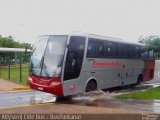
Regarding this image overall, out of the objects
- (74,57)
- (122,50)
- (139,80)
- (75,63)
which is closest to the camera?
(74,57)

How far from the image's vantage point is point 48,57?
15.8 meters

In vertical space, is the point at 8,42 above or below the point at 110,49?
above

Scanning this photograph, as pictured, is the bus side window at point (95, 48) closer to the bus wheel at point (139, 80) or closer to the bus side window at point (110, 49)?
the bus side window at point (110, 49)

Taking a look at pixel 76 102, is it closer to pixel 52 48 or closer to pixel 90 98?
pixel 90 98

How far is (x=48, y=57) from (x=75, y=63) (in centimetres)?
140

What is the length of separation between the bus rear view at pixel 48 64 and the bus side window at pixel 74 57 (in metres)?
0.36

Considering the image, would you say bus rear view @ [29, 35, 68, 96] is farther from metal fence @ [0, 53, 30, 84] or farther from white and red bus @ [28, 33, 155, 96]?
metal fence @ [0, 53, 30, 84]

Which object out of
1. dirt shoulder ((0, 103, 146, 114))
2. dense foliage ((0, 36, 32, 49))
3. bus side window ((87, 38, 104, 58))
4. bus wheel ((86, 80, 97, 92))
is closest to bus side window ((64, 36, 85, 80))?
bus side window ((87, 38, 104, 58))

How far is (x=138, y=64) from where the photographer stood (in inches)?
976

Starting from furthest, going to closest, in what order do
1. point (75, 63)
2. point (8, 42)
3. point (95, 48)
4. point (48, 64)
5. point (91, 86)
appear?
1. point (8, 42)
2. point (95, 48)
3. point (91, 86)
4. point (75, 63)
5. point (48, 64)

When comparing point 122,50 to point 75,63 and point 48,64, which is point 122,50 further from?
point 48,64

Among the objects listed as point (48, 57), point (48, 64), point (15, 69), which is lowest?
point (15, 69)

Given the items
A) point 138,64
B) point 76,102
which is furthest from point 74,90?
point 138,64

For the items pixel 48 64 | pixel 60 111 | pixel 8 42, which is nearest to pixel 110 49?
pixel 48 64
